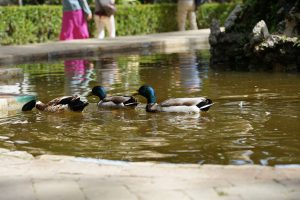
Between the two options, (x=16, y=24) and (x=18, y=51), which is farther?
(x=16, y=24)

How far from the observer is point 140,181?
5258 mm

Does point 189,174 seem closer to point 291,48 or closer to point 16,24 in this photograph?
point 291,48

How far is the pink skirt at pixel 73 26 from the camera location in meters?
22.2

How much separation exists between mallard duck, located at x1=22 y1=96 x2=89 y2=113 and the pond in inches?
4.1

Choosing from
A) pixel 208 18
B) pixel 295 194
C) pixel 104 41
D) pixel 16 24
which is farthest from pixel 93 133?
pixel 208 18

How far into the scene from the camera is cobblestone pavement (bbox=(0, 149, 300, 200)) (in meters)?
4.94

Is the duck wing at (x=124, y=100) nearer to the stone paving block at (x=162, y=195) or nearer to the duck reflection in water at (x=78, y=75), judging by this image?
the duck reflection in water at (x=78, y=75)

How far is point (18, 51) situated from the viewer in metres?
18.7

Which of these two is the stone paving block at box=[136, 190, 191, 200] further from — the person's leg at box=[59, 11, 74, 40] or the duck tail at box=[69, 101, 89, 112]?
A: the person's leg at box=[59, 11, 74, 40]

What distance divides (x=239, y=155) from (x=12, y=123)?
3214 millimetres

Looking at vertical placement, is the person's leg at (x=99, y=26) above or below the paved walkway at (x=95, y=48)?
above

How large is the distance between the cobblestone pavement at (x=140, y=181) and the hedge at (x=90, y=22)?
59.4ft

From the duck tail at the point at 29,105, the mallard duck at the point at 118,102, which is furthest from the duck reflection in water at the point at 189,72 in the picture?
the duck tail at the point at 29,105

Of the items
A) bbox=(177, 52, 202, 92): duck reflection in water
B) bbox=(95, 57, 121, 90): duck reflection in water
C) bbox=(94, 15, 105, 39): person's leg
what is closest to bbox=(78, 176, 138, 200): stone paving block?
bbox=(177, 52, 202, 92): duck reflection in water
